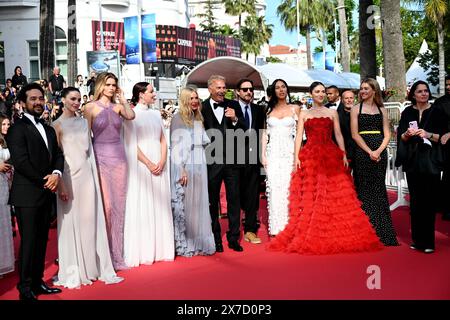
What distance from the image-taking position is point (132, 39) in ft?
123

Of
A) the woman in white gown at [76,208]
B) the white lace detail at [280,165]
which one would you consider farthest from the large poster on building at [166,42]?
the woman in white gown at [76,208]

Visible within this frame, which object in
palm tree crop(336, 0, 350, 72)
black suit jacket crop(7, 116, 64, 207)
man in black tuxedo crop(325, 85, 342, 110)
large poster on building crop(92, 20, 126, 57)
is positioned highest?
large poster on building crop(92, 20, 126, 57)

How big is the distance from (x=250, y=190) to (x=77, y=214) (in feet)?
8.25

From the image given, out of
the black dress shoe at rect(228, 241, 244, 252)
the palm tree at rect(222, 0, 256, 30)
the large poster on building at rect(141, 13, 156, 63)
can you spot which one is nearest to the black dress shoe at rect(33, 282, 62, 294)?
the black dress shoe at rect(228, 241, 244, 252)

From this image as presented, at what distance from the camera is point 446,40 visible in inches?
1532

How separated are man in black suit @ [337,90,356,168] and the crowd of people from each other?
347mm

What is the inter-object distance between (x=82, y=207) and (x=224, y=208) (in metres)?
4.79

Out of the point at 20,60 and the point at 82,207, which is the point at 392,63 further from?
the point at 20,60

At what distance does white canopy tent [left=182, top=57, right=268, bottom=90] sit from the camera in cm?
1268

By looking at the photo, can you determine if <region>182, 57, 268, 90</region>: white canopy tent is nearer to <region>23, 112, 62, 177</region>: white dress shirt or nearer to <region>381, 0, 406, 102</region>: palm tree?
<region>381, 0, 406, 102</region>: palm tree

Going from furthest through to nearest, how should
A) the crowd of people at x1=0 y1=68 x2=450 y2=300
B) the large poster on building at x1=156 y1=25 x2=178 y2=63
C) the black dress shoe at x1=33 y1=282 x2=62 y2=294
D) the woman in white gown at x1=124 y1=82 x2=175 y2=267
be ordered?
the large poster on building at x1=156 y1=25 x2=178 y2=63 → the woman in white gown at x1=124 y1=82 x2=175 y2=267 → the crowd of people at x1=0 y1=68 x2=450 y2=300 → the black dress shoe at x1=33 y1=282 x2=62 y2=294

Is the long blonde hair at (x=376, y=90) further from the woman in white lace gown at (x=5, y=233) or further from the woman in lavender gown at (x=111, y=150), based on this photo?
the woman in white lace gown at (x=5, y=233)

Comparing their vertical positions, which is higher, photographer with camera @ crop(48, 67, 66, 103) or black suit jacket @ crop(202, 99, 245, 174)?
photographer with camera @ crop(48, 67, 66, 103)

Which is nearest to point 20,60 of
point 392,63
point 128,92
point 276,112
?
point 128,92
